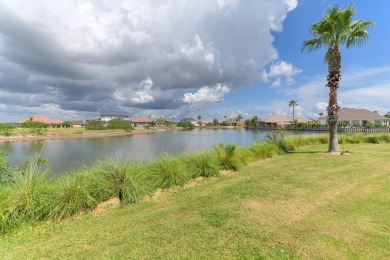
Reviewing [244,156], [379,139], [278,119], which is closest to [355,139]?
[379,139]

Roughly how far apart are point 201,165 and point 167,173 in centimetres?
143

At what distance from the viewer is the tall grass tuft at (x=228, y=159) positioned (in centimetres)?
826

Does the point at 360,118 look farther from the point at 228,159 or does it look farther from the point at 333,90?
the point at 228,159

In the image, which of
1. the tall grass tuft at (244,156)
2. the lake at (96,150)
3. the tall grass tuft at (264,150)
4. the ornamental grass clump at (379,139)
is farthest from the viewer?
the ornamental grass clump at (379,139)

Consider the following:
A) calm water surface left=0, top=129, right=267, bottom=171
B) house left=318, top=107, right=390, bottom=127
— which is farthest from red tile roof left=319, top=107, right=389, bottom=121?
calm water surface left=0, top=129, right=267, bottom=171

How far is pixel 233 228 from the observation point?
3.54 meters

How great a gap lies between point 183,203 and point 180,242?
1657 millimetres

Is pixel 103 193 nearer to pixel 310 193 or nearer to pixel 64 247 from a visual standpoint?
pixel 64 247

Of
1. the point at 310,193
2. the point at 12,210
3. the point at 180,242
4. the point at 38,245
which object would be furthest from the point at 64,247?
the point at 310,193

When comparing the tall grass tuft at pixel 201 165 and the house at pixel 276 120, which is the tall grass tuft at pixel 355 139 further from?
the house at pixel 276 120

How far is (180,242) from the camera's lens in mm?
3199

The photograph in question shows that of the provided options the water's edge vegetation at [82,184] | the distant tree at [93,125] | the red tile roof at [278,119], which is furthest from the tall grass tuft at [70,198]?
the red tile roof at [278,119]

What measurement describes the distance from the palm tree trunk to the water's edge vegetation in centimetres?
651

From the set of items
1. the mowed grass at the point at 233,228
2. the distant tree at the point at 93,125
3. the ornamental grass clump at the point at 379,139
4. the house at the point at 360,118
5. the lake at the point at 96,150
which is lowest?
the lake at the point at 96,150
